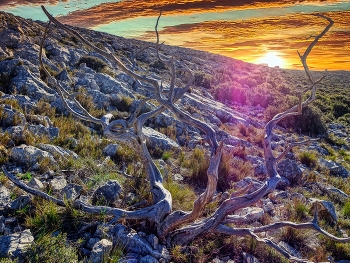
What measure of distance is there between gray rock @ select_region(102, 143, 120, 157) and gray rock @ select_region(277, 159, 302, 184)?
418 centimetres

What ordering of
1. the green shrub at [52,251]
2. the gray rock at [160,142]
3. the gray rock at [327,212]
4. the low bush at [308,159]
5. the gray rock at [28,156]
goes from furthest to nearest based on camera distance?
the low bush at [308,159]
the gray rock at [160,142]
the gray rock at [327,212]
the gray rock at [28,156]
the green shrub at [52,251]

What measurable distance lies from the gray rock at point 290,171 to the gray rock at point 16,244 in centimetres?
606

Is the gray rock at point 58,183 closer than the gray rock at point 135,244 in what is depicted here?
No

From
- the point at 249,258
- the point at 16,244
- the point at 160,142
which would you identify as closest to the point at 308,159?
the point at 160,142

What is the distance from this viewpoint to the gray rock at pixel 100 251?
9.78 feet

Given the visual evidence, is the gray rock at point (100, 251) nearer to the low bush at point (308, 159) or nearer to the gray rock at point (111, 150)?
the gray rock at point (111, 150)

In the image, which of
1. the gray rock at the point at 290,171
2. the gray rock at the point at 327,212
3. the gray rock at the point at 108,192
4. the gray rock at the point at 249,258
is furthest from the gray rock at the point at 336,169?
the gray rock at the point at 108,192

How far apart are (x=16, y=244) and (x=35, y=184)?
125 centimetres

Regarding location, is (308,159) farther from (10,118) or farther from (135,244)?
(10,118)

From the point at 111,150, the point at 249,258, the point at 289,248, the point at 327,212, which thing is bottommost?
the point at 327,212

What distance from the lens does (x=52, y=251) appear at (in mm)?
2975

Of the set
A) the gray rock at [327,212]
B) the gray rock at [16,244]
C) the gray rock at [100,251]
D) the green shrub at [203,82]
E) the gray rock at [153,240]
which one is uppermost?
the gray rock at [16,244]

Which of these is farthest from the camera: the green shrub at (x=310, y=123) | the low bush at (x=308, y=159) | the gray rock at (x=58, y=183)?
the green shrub at (x=310, y=123)

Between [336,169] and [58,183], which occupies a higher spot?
[58,183]
